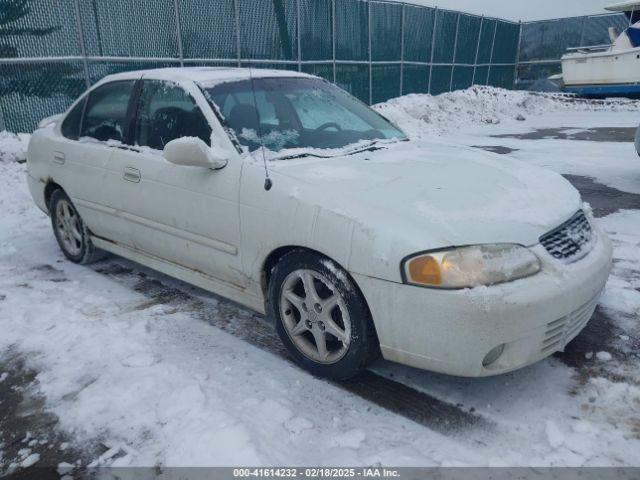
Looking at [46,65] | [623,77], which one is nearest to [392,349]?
[46,65]

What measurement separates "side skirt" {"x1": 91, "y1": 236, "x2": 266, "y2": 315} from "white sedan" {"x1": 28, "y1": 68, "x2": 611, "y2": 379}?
14mm

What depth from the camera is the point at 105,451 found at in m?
2.29

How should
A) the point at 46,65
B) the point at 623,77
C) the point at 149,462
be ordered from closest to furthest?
the point at 149,462, the point at 46,65, the point at 623,77

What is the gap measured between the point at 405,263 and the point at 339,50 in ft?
40.8

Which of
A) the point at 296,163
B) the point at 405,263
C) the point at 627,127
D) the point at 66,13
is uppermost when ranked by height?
the point at 66,13

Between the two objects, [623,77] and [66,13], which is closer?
[66,13]

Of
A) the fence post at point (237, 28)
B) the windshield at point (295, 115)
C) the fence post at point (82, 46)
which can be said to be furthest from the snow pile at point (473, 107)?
the windshield at point (295, 115)

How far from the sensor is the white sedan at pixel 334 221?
2.28 m

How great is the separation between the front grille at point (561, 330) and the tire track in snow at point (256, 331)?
1.51ft

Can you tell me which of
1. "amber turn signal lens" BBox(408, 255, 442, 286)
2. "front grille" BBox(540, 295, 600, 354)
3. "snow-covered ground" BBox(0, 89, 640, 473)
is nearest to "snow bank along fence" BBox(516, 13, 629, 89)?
"snow-covered ground" BBox(0, 89, 640, 473)

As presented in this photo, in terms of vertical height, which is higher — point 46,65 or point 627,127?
point 46,65

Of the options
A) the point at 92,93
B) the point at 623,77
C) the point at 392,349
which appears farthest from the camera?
the point at 623,77

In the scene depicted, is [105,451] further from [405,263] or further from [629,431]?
[629,431]

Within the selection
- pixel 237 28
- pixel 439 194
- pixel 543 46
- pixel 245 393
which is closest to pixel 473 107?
pixel 237 28
